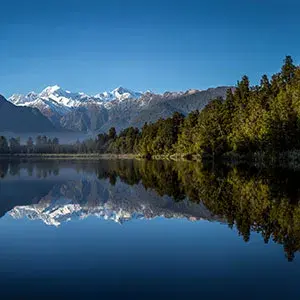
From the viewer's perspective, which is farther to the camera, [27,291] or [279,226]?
[279,226]

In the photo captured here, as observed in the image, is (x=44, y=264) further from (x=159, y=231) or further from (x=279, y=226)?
(x=279, y=226)

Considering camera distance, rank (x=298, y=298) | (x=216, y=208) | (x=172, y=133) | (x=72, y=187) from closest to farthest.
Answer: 1. (x=298, y=298)
2. (x=216, y=208)
3. (x=72, y=187)
4. (x=172, y=133)

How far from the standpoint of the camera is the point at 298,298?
11969mm

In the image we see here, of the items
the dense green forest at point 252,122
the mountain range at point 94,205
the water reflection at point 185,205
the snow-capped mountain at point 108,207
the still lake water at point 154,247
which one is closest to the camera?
the still lake water at point 154,247

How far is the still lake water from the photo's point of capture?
1302 centimetres

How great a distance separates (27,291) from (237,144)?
87.4m

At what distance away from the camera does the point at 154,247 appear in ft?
61.5

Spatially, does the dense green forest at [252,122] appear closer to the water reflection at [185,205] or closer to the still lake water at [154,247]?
the water reflection at [185,205]

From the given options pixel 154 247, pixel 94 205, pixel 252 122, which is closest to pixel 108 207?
pixel 94 205

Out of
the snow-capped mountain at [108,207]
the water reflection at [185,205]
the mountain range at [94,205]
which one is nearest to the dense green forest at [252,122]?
the water reflection at [185,205]

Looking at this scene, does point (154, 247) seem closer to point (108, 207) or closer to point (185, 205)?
point (185, 205)

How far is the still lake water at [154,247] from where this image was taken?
13.0 meters

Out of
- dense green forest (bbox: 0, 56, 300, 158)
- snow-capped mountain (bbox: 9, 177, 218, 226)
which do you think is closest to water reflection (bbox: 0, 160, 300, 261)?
snow-capped mountain (bbox: 9, 177, 218, 226)

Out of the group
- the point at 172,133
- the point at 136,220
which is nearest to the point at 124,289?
the point at 136,220
